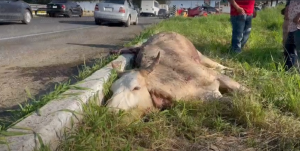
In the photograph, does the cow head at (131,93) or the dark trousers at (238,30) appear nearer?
the cow head at (131,93)

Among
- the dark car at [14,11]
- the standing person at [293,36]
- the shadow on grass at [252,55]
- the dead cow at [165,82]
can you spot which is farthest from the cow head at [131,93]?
the dark car at [14,11]

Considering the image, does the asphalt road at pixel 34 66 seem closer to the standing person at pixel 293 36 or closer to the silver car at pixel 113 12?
the standing person at pixel 293 36

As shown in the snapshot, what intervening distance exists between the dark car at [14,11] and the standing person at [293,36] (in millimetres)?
11755

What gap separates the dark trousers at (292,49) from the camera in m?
4.61

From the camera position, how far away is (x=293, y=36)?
4891mm

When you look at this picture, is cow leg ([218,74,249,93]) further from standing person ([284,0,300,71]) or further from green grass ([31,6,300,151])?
standing person ([284,0,300,71])

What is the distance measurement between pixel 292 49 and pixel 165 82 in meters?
2.67

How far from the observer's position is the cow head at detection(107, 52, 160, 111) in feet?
9.31

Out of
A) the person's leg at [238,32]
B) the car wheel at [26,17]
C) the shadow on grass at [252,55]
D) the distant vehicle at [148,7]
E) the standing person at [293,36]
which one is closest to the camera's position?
the standing person at [293,36]

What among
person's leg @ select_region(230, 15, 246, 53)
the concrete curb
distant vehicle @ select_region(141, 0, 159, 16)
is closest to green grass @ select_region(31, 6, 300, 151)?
the concrete curb

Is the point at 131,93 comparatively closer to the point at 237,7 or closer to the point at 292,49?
the point at 292,49

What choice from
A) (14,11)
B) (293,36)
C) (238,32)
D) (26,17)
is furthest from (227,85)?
(26,17)

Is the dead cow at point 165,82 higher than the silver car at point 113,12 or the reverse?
the reverse

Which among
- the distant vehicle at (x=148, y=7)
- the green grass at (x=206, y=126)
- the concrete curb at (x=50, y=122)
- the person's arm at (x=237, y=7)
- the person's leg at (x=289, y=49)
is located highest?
the distant vehicle at (x=148, y=7)
